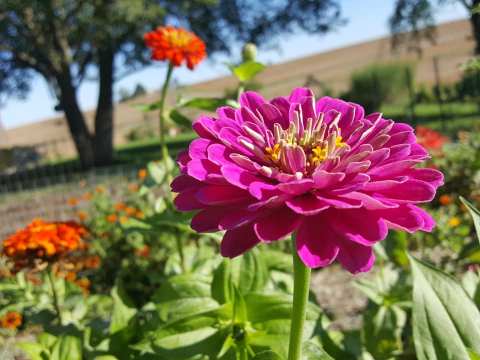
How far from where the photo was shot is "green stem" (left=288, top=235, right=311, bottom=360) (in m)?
0.52

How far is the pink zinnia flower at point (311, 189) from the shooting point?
18.7 inches

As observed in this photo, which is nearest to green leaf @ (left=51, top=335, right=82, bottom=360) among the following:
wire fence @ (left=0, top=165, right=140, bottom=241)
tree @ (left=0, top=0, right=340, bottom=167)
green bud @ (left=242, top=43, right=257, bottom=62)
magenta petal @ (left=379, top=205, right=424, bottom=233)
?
magenta petal @ (left=379, top=205, right=424, bottom=233)

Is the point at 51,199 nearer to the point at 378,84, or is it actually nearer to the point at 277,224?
the point at 277,224

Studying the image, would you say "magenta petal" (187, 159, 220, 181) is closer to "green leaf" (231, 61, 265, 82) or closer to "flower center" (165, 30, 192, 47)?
"green leaf" (231, 61, 265, 82)

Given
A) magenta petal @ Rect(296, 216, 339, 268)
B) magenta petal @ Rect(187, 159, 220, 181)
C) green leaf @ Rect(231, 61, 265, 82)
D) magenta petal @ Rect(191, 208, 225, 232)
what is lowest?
magenta petal @ Rect(296, 216, 339, 268)

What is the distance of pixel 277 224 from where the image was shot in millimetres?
485

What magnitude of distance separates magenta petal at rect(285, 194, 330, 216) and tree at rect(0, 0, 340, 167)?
9349 millimetres

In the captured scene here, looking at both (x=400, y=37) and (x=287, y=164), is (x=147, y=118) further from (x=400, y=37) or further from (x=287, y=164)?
(x=287, y=164)

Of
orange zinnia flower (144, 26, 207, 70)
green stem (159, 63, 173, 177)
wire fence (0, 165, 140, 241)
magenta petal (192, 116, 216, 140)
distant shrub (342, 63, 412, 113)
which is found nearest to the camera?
magenta petal (192, 116, 216, 140)

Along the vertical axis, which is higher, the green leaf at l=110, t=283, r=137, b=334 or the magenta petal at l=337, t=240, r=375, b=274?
the magenta petal at l=337, t=240, r=375, b=274

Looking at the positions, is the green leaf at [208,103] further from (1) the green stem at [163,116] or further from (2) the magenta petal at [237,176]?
(2) the magenta petal at [237,176]

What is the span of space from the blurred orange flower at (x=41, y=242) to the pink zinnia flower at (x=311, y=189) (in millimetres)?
845

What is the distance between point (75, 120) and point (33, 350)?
412 inches

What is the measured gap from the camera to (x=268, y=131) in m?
0.60
